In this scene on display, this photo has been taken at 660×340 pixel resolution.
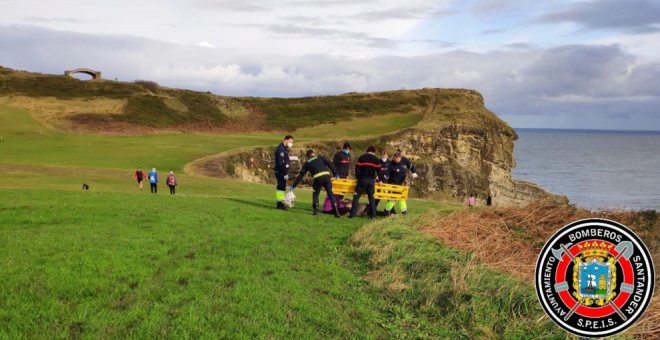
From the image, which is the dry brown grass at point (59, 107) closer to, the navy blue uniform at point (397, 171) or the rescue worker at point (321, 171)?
the rescue worker at point (321, 171)

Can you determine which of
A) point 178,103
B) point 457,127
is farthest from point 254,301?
point 178,103

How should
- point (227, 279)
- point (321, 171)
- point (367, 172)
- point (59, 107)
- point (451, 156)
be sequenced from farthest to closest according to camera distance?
point (451, 156)
point (59, 107)
point (321, 171)
point (367, 172)
point (227, 279)

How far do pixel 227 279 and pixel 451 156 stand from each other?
6738 centimetres

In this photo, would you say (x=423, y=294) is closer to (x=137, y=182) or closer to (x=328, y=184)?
(x=328, y=184)

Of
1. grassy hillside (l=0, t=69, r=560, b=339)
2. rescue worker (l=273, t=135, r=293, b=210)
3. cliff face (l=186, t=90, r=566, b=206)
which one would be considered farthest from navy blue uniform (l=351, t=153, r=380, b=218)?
cliff face (l=186, t=90, r=566, b=206)

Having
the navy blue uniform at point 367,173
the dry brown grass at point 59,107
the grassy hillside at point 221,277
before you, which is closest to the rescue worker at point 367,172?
the navy blue uniform at point 367,173

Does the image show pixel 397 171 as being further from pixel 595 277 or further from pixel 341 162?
pixel 595 277

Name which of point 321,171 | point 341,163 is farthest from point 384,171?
point 321,171

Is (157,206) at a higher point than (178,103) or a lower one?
lower

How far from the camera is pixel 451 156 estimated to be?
73812 millimetres

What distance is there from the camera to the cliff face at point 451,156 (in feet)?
179

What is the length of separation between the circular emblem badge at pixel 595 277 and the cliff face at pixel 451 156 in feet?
145

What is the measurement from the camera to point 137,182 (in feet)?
108

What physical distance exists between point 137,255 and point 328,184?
8.41 m
